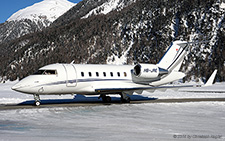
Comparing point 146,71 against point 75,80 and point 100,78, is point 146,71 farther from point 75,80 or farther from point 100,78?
point 75,80

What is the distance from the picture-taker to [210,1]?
332 ft

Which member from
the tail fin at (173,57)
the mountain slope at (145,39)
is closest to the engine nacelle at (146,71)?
the tail fin at (173,57)

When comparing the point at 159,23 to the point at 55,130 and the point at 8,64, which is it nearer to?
the point at 8,64

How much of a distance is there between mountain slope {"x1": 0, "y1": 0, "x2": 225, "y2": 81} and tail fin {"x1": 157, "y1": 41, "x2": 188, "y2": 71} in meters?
58.3

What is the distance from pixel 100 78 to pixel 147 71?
170 inches

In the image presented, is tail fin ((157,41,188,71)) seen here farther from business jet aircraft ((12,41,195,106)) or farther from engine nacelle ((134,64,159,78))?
engine nacelle ((134,64,159,78))

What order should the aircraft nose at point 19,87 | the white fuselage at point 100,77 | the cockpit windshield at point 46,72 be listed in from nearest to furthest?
the aircraft nose at point 19,87, the white fuselage at point 100,77, the cockpit windshield at point 46,72

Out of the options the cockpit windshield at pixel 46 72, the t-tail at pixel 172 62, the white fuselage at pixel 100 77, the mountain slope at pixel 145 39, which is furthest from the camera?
the mountain slope at pixel 145 39

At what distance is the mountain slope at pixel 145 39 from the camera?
90250mm

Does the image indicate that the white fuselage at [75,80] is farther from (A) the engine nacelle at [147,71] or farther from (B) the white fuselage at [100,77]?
(A) the engine nacelle at [147,71]

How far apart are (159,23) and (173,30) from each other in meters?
7.74

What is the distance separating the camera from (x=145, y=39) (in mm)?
106312

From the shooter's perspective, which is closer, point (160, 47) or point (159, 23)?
point (160, 47)

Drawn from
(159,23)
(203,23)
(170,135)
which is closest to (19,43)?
(159,23)
